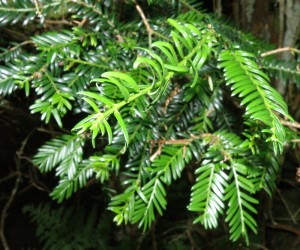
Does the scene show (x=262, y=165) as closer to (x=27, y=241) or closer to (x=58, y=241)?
(x=58, y=241)

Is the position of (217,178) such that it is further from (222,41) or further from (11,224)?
(11,224)

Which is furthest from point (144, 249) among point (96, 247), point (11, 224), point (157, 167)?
point (11, 224)

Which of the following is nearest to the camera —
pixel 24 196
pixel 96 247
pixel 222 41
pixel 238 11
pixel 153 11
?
pixel 222 41

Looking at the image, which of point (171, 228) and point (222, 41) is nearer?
point (222, 41)

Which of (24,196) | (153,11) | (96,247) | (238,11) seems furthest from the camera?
A: (24,196)

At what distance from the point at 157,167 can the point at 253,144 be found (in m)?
0.21

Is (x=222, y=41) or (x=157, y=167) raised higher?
(x=222, y=41)

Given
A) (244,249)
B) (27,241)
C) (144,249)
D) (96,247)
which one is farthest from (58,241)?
(244,249)

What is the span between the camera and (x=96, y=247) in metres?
1.72

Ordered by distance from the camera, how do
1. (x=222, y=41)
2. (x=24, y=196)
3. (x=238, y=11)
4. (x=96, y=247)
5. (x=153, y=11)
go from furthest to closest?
(x=24, y=196), (x=96, y=247), (x=238, y=11), (x=153, y=11), (x=222, y=41)

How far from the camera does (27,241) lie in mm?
2336

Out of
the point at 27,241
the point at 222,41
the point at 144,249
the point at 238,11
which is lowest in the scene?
the point at 27,241

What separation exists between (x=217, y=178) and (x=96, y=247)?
1.23 metres

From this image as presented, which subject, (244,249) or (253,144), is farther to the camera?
(244,249)
